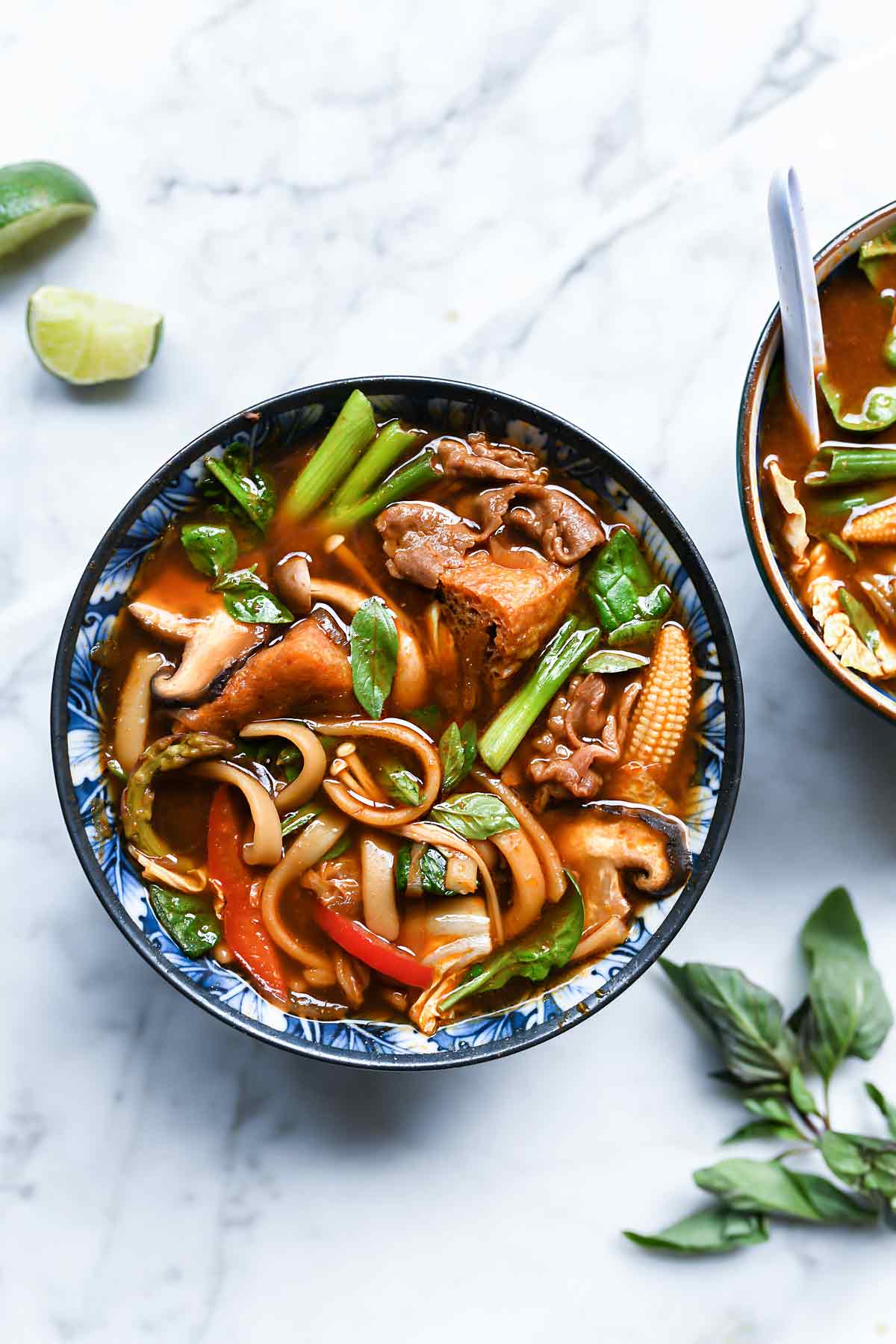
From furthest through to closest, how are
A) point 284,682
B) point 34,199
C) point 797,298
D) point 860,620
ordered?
1. point 34,199
2. point 860,620
3. point 284,682
4. point 797,298

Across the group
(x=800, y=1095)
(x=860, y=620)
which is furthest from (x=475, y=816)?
(x=800, y=1095)

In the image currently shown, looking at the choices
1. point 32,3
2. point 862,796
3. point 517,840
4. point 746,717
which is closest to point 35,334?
point 32,3

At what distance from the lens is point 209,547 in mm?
2941

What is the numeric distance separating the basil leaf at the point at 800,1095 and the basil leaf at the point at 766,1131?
0.24 feet

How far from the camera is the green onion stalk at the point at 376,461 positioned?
9.70 ft

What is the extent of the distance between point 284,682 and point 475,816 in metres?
0.57

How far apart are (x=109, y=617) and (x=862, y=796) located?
2.14 m

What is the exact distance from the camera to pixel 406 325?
10.9ft

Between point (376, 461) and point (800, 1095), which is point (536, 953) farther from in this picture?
point (376, 461)

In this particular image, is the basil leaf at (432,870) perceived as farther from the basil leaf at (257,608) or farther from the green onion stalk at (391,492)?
the green onion stalk at (391,492)

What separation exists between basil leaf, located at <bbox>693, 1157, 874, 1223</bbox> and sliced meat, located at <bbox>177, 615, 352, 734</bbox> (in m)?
1.74

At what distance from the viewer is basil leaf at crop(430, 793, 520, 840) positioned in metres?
2.90

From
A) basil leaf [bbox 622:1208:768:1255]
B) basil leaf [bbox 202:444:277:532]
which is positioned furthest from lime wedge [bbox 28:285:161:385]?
basil leaf [bbox 622:1208:768:1255]

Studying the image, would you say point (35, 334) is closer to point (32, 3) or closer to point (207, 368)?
point (207, 368)
